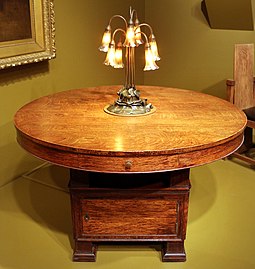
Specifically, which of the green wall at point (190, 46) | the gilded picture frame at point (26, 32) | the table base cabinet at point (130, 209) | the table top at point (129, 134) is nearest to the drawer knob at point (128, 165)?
the table top at point (129, 134)

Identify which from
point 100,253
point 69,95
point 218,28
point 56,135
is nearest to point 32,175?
point 69,95

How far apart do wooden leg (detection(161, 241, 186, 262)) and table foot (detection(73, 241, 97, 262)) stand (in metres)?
0.37

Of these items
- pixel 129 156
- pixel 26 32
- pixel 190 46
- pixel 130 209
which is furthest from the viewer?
pixel 190 46

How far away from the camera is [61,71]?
304cm

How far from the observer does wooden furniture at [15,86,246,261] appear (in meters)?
1.54

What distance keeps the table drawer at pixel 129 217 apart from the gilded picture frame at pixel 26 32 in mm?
1185

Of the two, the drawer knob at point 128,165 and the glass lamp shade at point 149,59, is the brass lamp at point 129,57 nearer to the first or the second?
the glass lamp shade at point 149,59

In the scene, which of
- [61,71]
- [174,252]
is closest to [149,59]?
[174,252]

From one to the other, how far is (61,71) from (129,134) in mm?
1542

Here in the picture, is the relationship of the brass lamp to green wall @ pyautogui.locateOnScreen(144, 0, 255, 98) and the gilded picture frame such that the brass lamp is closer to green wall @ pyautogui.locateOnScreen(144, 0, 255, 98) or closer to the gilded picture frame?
the gilded picture frame

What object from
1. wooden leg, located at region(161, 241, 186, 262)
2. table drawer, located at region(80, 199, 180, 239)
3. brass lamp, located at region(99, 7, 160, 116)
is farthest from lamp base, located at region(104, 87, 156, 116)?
wooden leg, located at region(161, 241, 186, 262)

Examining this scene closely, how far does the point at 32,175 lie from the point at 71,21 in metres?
1.24

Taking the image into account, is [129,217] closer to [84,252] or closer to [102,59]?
[84,252]

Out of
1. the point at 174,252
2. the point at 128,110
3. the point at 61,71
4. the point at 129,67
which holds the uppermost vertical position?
the point at 129,67
